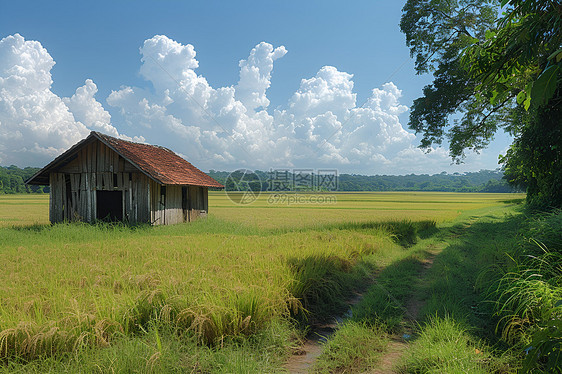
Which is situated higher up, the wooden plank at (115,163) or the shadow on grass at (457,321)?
the wooden plank at (115,163)

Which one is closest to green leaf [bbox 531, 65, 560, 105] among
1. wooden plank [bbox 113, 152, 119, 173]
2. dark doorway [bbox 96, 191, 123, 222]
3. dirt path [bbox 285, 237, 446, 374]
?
dirt path [bbox 285, 237, 446, 374]

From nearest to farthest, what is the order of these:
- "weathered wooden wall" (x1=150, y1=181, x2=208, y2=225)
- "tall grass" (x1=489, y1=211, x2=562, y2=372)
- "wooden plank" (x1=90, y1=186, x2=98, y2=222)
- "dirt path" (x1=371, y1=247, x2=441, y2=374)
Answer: "tall grass" (x1=489, y1=211, x2=562, y2=372), "dirt path" (x1=371, y1=247, x2=441, y2=374), "weathered wooden wall" (x1=150, y1=181, x2=208, y2=225), "wooden plank" (x1=90, y1=186, x2=98, y2=222)

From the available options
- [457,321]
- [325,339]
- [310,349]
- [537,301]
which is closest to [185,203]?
[325,339]

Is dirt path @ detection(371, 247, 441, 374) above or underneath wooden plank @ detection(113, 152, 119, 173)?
underneath

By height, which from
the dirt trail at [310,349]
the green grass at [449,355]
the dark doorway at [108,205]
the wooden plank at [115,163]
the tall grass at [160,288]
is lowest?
the dirt trail at [310,349]

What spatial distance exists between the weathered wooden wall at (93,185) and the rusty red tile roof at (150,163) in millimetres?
583

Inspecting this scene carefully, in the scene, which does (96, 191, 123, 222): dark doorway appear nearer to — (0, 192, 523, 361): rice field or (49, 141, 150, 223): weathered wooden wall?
(49, 141, 150, 223): weathered wooden wall

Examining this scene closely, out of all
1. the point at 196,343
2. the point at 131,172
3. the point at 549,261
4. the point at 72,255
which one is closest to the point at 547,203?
the point at 549,261

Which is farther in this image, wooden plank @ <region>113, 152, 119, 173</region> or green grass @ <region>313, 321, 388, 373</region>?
wooden plank @ <region>113, 152, 119, 173</region>

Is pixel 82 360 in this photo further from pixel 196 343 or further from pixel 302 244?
pixel 302 244

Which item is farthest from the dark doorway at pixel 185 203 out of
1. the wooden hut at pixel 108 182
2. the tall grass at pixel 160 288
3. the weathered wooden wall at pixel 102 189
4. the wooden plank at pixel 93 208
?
the tall grass at pixel 160 288

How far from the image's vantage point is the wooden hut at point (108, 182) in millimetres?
16031

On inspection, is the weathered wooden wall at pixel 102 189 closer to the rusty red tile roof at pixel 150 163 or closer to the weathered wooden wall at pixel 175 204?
the weathered wooden wall at pixel 175 204

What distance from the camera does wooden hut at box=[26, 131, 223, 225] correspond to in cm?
1603
